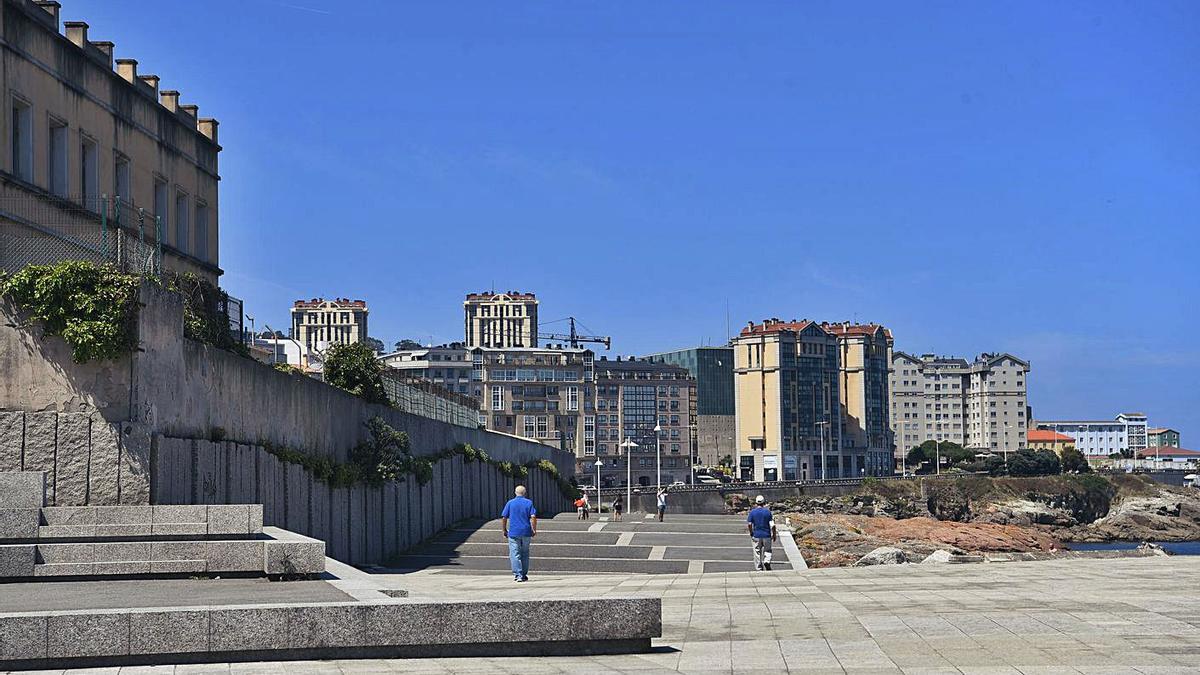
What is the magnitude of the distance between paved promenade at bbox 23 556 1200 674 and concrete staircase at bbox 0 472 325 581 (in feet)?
4.06

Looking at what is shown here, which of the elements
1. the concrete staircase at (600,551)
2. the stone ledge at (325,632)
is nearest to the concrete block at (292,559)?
the stone ledge at (325,632)

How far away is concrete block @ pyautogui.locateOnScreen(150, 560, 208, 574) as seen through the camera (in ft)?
51.2

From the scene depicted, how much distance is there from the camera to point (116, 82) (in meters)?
35.5

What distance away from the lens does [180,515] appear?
16.8m

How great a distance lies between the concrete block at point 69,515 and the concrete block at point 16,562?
56.5 inches

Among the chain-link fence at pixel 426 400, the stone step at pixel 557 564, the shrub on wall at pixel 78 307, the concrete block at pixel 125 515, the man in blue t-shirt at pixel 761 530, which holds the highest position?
the shrub on wall at pixel 78 307

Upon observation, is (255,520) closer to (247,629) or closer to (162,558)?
(162,558)

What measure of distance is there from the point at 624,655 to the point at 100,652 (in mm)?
4375

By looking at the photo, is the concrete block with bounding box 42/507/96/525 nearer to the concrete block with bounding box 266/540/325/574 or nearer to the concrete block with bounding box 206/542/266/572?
the concrete block with bounding box 206/542/266/572

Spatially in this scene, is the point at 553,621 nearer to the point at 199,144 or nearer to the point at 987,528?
the point at 199,144

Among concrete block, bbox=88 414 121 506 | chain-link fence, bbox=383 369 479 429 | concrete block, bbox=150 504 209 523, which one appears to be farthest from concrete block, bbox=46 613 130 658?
chain-link fence, bbox=383 369 479 429

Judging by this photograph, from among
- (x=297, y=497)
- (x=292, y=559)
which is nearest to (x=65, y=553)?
(x=292, y=559)

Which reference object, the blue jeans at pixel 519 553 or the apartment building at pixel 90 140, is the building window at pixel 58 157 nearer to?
the apartment building at pixel 90 140

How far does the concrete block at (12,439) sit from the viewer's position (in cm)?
1795
